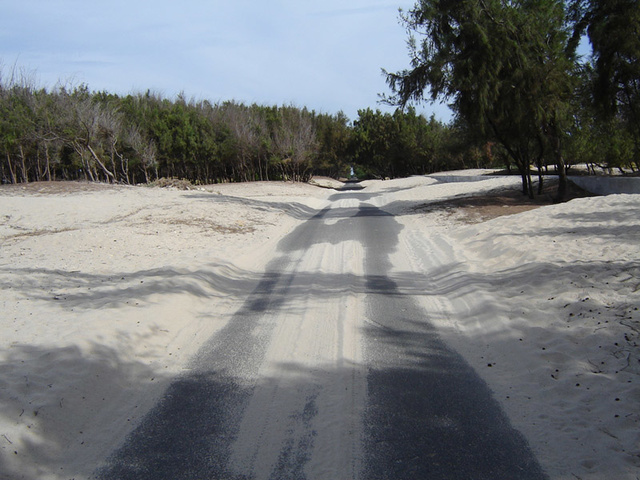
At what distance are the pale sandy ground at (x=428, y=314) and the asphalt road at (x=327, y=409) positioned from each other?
0.25 meters

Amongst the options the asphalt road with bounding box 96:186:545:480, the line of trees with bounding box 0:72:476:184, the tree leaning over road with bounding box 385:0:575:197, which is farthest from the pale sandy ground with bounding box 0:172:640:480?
the line of trees with bounding box 0:72:476:184

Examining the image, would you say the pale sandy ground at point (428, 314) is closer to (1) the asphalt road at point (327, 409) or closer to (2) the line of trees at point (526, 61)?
(1) the asphalt road at point (327, 409)

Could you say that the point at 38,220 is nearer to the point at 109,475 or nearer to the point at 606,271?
the point at 109,475

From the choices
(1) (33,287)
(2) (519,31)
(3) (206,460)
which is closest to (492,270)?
(3) (206,460)

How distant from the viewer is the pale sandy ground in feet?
12.0

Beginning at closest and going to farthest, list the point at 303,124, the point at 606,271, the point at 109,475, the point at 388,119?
the point at 109,475 → the point at 606,271 → the point at 303,124 → the point at 388,119

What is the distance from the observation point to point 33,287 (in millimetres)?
7621

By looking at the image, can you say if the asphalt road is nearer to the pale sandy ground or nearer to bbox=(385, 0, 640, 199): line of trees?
the pale sandy ground

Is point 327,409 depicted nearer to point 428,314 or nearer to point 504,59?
point 428,314

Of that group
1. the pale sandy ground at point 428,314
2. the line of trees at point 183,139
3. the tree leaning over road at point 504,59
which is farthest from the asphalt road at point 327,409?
the line of trees at point 183,139

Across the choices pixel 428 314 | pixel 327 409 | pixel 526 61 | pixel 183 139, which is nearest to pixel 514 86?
pixel 526 61

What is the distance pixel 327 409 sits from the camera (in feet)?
13.3

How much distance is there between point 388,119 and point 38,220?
203 ft

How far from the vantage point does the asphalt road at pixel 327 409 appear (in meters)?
3.31
